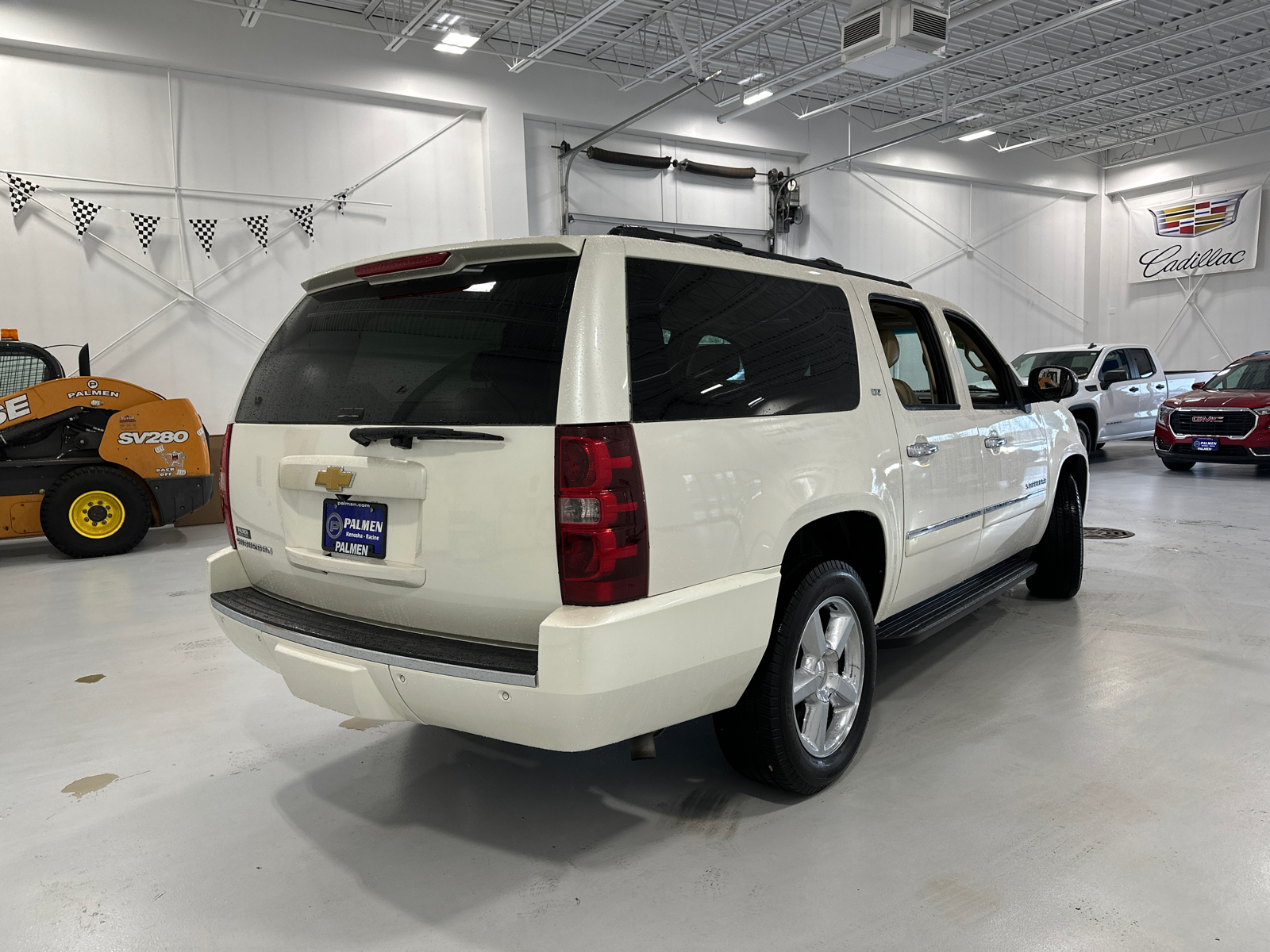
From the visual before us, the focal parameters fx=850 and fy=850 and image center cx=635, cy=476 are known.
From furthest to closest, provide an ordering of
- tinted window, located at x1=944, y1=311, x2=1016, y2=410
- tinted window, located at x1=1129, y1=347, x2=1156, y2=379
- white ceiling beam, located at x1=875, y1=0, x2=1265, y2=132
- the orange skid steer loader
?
tinted window, located at x1=1129, y1=347, x2=1156, y2=379 < white ceiling beam, located at x1=875, y1=0, x2=1265, y2=132 < the orange skid steer loader < tinted window, located at x1=944, y1=311, x2=1016, y2=410

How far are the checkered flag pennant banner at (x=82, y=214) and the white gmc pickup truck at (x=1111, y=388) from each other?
464 inches

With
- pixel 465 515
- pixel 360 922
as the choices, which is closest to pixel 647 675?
pixel 465 515

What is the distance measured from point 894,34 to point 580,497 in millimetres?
8128

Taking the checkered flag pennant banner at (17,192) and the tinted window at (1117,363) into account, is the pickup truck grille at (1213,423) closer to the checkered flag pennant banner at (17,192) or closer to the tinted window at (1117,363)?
the tinted window at (1117,363)

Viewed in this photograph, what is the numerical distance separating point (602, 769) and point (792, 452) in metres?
1.27

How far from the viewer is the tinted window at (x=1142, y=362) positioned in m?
12.5

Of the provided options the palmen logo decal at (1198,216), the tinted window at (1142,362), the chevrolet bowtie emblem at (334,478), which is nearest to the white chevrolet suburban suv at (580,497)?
the chevrolet bowtie emblem at (334,478)

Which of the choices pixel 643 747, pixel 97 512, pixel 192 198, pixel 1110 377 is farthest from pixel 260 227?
pixel 1110 377

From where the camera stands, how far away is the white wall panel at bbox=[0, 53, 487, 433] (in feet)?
30.1

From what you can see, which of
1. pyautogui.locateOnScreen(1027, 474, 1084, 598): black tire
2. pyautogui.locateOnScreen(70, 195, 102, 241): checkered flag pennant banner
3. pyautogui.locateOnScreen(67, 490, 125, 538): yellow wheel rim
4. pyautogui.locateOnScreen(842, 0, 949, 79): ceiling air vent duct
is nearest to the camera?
pyautogui.locateOnScreen(1027, 474, 1084, 598): black tire

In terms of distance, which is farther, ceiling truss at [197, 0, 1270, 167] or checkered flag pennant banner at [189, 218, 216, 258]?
ceiling truss at [197, 0, 1270, 167]

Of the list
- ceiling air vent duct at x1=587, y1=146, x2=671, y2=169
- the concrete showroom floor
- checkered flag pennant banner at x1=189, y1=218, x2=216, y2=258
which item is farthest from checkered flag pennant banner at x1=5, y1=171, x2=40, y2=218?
the concrete showroom floor

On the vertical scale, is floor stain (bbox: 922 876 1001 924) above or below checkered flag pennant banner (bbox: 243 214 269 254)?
below

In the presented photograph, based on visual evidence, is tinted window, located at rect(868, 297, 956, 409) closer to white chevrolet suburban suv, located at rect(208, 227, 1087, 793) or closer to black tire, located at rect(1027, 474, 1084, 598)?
white chevrolet suburban suv, located at rect(208, 227, 1087, 793)
